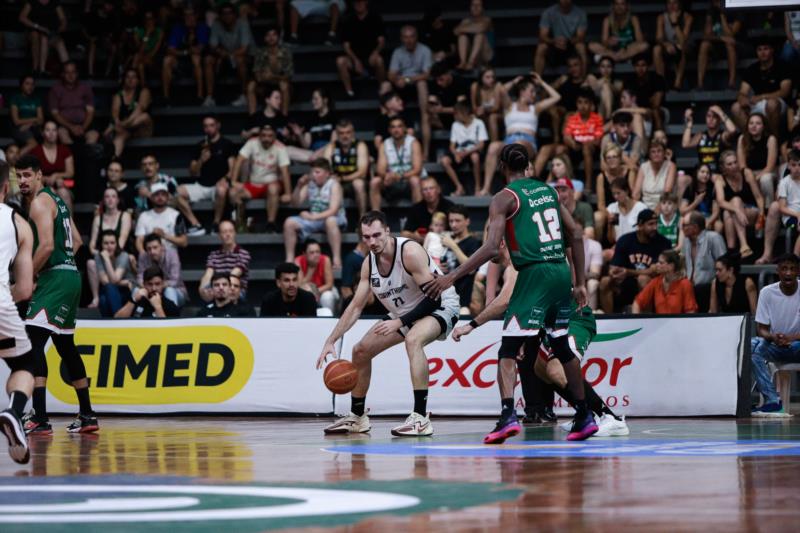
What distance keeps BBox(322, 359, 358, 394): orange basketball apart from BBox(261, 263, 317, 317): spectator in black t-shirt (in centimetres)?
478

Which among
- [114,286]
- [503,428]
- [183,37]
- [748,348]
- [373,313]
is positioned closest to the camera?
[503,428]

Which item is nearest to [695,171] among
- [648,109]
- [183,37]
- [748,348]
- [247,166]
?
[648,109]

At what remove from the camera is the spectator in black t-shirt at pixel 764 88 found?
1895 centimetres

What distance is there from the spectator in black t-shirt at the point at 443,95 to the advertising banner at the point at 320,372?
6740 millimetres

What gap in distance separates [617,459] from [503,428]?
1623 millimetres

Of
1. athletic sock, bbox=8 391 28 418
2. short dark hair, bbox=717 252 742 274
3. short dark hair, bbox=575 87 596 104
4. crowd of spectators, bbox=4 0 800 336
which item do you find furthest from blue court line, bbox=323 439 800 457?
short dark hair, bbox=575 87 596 104

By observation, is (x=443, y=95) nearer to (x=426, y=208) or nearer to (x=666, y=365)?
(x=426, y=208)

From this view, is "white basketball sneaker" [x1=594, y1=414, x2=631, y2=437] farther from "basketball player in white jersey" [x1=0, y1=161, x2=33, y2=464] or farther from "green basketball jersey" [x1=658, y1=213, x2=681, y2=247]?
"green basketball jersey" [x1=658, y1=213, x2=681, y2=247]

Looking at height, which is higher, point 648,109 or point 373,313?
point 648,109

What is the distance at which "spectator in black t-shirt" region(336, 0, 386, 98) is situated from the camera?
22.9 metres

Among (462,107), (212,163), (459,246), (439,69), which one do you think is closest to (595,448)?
(459,246)

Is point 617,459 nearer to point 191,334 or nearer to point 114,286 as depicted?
point 191,334

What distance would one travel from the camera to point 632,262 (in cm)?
1680

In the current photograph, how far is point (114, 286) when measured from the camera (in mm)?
18484
